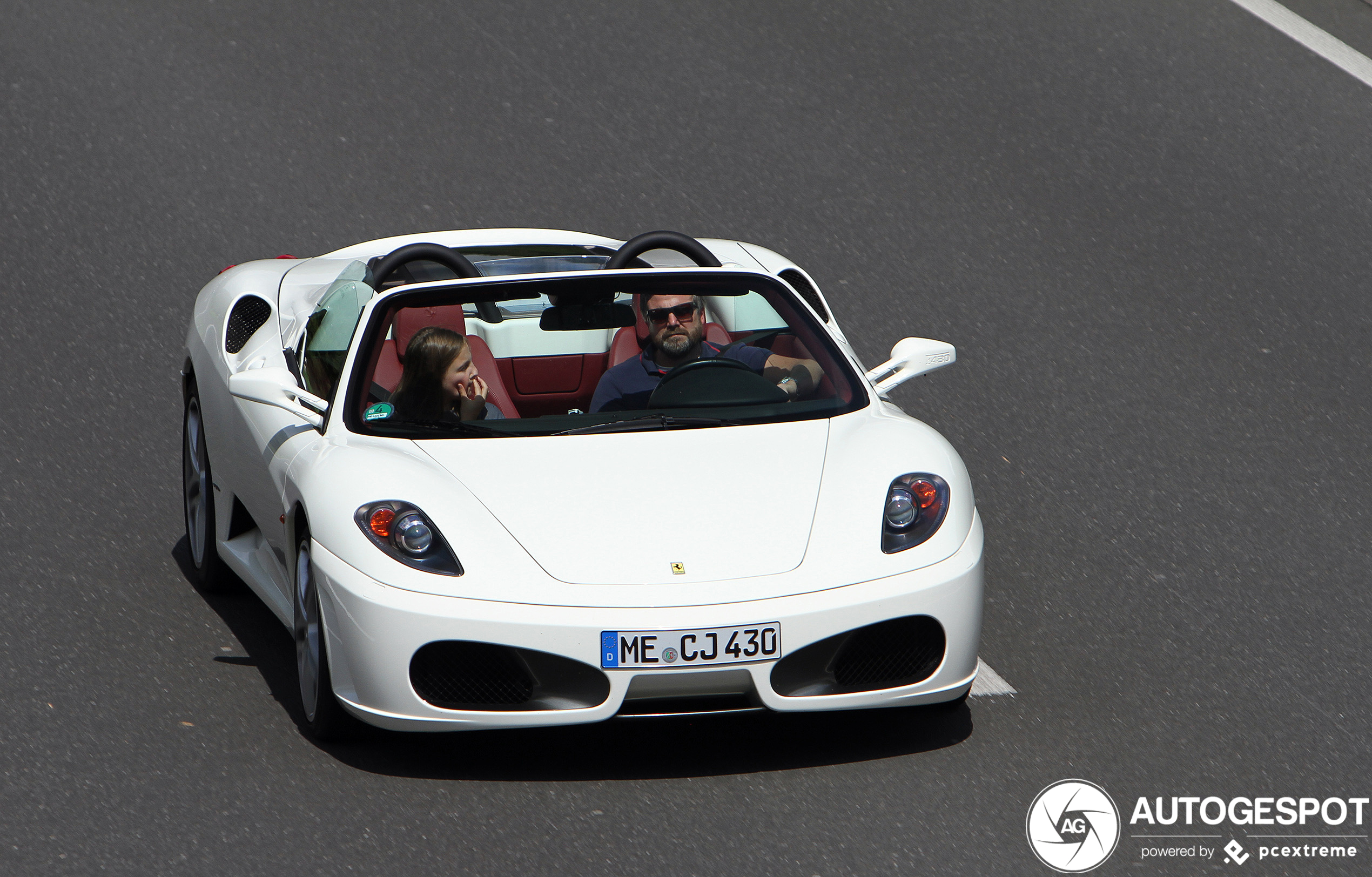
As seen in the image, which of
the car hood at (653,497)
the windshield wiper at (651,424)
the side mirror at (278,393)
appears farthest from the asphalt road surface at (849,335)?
the side mirror at (278,393)

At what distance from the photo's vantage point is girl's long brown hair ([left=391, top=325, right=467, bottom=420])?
5824mm

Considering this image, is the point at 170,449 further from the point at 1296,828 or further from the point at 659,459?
the point at 1296,828

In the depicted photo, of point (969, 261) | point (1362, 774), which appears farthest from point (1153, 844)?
point (969, 261)

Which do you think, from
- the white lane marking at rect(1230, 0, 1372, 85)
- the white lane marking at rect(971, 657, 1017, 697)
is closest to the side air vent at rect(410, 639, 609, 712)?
the white lane marking at rect(971, 657, 1017, 697)

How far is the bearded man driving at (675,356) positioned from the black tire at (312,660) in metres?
1.17

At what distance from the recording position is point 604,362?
22.2 ft

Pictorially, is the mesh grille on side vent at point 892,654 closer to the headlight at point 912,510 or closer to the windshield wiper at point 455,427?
the headlight at point 912,510

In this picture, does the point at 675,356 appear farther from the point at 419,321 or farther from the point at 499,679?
the point at 499,679

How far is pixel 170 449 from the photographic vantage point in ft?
27.1

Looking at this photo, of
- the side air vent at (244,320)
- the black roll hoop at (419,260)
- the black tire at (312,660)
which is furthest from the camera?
the side air vent at (244,320)

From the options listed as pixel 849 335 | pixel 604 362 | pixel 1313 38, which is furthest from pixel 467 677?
pixel 1313 38

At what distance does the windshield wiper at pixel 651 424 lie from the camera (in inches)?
224

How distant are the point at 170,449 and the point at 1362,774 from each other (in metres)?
5.31

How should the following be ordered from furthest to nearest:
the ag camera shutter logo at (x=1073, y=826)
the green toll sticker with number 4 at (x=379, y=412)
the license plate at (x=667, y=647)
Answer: the green toll sticker with number 4 at (x=379, y=412)
the license plate at (x=667, y=647)
the ag camera shutter logo at (x=1073, y=826)
